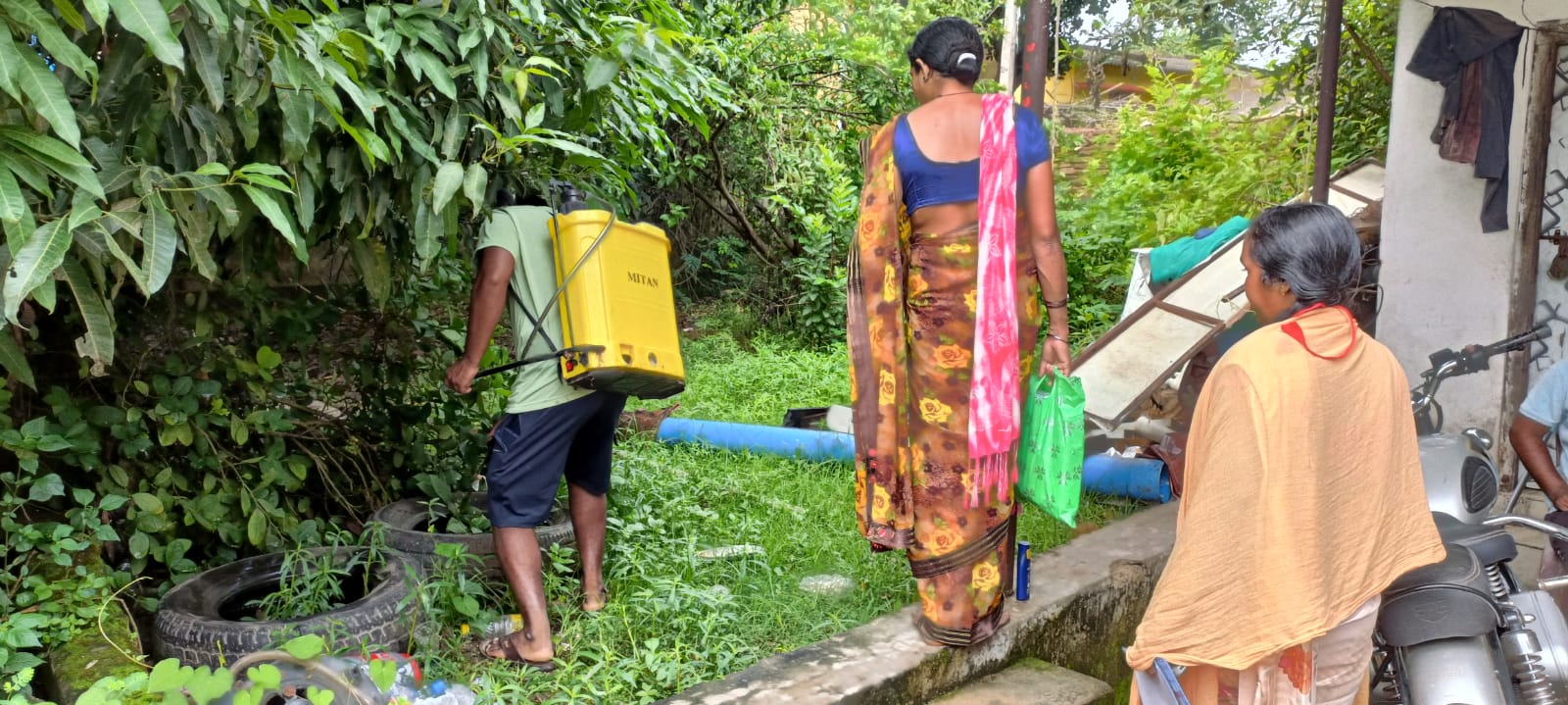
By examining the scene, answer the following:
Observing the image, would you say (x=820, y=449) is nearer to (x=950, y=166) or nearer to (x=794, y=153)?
(x=950, y=166)

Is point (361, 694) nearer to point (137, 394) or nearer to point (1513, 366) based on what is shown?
point (137, 394)

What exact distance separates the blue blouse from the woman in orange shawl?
85 centimetres

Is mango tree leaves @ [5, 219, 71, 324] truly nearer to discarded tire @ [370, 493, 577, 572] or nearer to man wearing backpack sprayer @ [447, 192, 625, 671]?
man wearing backpack sprayer @ [447, 192, 625, 671]

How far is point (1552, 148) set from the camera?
502 centimetres

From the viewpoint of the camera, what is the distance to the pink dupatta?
2.97 m

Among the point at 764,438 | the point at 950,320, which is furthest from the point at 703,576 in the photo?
the point at 764,438

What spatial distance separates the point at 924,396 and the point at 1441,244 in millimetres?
3508

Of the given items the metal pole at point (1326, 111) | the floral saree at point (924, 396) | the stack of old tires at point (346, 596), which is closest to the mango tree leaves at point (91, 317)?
the stack of old tires at point (346, 596)

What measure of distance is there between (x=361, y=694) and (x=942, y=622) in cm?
160

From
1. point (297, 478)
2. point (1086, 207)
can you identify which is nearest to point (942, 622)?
point (297, 478)

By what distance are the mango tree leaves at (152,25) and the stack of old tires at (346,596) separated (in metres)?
1.58

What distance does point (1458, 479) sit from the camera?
9.13 ft

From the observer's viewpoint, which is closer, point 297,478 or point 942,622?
point 942,622

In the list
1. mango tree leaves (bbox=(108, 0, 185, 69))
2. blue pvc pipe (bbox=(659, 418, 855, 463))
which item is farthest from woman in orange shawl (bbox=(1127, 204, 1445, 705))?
blue pvc pipe (bbox=(659, 418, 855, 463))
